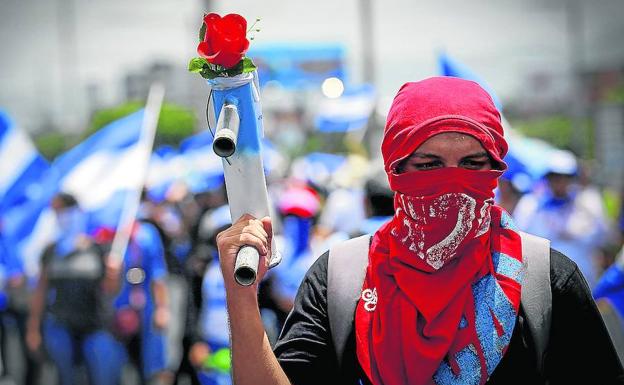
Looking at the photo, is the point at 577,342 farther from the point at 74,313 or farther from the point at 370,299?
the point at 74,313

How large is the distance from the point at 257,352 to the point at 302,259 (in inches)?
154

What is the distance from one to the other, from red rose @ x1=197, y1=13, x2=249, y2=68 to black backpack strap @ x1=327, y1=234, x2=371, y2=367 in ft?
1.66

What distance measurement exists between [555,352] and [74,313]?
5.71m

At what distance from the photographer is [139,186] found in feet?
25.0

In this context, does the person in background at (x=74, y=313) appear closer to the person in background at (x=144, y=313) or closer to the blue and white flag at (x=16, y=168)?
the person in background at (x=144, y=313)

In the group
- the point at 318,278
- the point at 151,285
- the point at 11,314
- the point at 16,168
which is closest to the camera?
the point at 318,278

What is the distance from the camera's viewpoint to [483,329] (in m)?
1.97

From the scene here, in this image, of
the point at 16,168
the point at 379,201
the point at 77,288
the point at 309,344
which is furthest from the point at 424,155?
the point at 16,168

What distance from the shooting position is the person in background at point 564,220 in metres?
6.50

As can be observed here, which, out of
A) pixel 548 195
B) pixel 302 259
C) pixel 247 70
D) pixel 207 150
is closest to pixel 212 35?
pixel 247 70

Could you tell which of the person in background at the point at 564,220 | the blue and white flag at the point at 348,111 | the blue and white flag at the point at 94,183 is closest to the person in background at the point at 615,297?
the person in background at the point at 564,220

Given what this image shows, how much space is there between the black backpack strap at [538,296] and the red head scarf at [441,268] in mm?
20

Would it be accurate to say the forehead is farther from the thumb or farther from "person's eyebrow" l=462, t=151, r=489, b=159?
the thumb

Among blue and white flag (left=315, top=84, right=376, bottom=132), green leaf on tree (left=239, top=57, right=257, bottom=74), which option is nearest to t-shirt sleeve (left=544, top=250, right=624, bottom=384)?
green leaf on tree (left=239, top=57, right=257, bottom=74)
